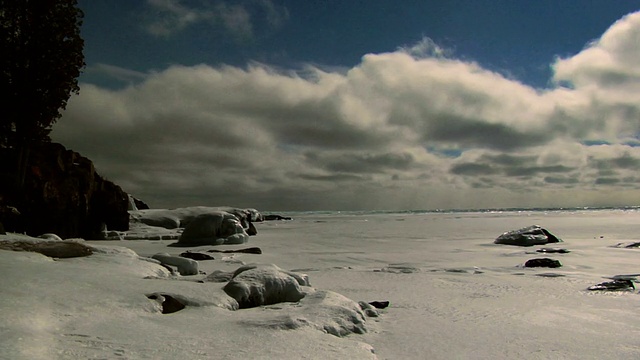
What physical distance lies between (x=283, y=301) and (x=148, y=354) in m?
2.76

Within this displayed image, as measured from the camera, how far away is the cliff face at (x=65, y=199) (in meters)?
18.1

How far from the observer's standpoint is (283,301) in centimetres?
562

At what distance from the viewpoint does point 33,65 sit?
698 inches

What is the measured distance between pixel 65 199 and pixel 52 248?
47.1 feet

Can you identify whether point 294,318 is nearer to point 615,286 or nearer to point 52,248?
point 52,248

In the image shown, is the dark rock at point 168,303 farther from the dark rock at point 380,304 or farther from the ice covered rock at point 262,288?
the dark rock at point 380,304

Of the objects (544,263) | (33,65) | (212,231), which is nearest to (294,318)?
(544,263)

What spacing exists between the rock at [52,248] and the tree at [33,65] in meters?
12.4

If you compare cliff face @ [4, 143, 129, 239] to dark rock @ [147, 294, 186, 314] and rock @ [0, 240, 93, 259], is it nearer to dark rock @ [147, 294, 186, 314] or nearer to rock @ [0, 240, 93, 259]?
rock @ [0, 240, 93, 259]

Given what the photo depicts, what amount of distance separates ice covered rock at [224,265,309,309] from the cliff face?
49.3ft

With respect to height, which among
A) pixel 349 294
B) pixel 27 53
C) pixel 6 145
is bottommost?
pixel 349 294

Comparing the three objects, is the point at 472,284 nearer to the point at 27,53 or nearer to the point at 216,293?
the point at 216,293

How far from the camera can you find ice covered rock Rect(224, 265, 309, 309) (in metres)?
5.27

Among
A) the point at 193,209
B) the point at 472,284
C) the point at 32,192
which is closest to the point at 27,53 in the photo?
the point at 32,192
